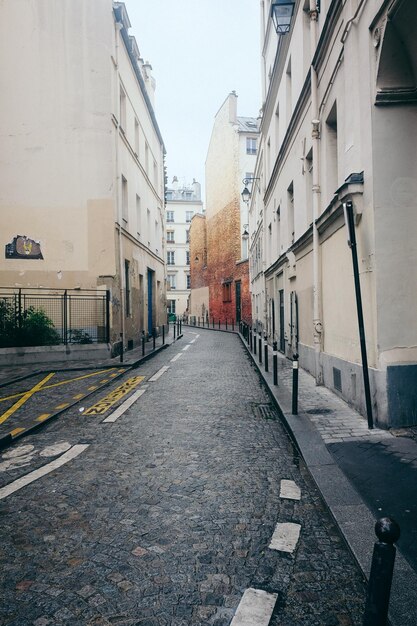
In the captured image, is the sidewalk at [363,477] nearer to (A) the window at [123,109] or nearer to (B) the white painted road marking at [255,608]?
(B) the white painted road marking at [255,608]

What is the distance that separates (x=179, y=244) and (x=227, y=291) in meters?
26.8

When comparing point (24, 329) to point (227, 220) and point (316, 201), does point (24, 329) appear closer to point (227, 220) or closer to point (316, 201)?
point (316, 201)

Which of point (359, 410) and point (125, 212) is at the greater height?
point (125, 212)

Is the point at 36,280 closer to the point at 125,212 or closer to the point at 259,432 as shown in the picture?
the point at 125,212

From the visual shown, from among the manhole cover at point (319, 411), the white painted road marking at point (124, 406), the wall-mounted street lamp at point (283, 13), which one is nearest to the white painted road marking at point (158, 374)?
the white painted road marking at point (124, 406)

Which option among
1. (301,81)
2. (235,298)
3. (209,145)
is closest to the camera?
(301,81)

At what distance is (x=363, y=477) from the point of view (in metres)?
3.97

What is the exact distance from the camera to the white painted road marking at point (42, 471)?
4.05m

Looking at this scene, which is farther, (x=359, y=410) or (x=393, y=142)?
(x=359, y=410)

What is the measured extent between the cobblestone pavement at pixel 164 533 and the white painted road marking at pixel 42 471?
0.03m

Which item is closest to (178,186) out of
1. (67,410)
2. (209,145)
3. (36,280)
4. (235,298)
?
(209,145)

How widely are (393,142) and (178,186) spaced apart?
67.5 meters

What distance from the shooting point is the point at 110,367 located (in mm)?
13117

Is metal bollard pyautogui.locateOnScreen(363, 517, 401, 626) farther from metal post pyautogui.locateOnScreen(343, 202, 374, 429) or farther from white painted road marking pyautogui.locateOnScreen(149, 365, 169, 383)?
white painted road marking pyautogui.locateOnScreen(149, 365, 169, 383)
